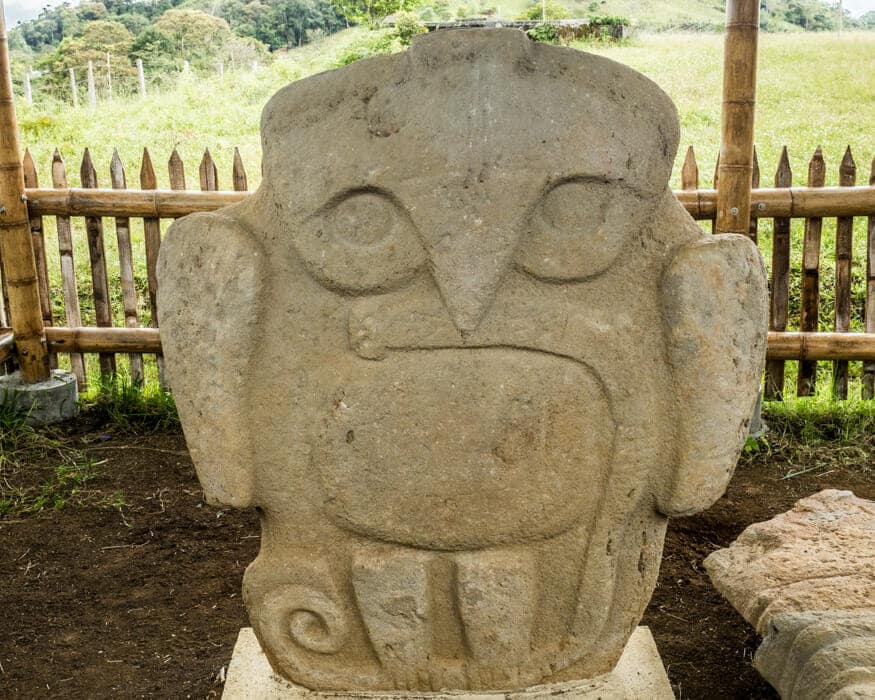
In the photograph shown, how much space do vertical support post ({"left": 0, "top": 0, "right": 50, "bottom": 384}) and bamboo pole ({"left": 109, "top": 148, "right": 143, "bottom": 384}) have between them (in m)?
0.39

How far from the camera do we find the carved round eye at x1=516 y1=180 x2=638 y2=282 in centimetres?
166

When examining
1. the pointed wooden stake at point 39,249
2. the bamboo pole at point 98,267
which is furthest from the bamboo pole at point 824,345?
the pointed wooden stake at point 39,249

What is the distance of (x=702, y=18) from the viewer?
903 centimetres

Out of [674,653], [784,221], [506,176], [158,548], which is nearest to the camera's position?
[506,176]

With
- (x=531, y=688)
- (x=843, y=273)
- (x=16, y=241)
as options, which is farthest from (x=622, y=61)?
(x=531, y=688)

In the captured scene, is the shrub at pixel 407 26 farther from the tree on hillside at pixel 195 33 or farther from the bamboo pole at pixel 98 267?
the bamboo pole at pixel 98 267

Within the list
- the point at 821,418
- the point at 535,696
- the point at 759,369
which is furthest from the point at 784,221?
the point at 535,696

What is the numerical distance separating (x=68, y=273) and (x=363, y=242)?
3223 mm

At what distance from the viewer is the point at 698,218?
13.1ft

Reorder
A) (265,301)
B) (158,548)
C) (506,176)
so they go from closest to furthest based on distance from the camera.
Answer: (506,176) → (265,301) → (158,548)

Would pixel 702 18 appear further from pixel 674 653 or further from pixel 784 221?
pixel 674 653

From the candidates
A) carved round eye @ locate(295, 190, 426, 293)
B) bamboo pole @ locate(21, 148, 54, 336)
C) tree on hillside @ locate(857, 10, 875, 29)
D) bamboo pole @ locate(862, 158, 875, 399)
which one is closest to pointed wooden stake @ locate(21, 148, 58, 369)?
bamboo pole @ locate(21, 148, 54, 336)

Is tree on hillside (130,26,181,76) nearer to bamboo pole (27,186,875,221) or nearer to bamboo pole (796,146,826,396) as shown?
bamboo pole (27,186,875,221)

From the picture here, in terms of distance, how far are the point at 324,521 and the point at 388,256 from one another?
0.54 meters
